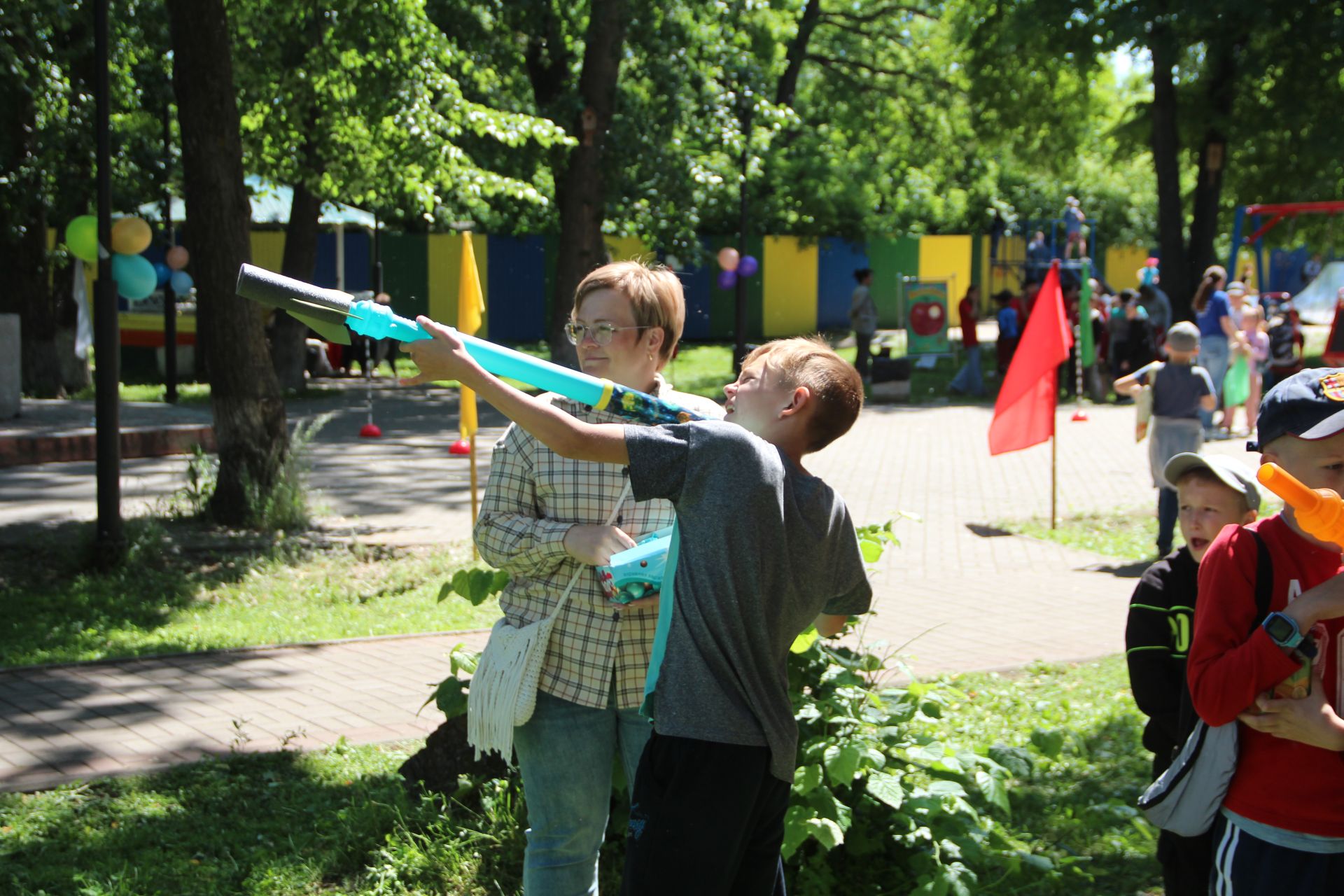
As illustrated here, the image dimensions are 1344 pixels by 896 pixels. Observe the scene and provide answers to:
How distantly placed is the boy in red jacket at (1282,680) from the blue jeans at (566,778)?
120cm

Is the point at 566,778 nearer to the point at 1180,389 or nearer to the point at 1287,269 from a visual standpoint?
the point at 1180,389

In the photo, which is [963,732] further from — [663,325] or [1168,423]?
[1168,423]

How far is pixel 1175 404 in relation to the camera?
970cm

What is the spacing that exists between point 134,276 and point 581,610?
9968mm

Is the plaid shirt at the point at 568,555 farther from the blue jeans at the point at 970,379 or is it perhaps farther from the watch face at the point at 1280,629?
the blue jeans at the point at 970,379

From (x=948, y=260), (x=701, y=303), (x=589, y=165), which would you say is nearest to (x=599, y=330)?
(x=589, y=165)

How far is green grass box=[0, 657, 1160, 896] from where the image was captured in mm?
4027

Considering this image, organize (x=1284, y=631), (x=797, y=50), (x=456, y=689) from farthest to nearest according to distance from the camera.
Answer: (x=797, y=50) → (x=456, y=689) → (x=1284, y=631)

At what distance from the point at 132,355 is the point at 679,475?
77.1 ft

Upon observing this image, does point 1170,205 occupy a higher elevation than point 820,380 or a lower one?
higher

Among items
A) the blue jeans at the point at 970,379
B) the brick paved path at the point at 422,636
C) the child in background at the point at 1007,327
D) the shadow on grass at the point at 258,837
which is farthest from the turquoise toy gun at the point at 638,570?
the blue jeans at the point at 970,379

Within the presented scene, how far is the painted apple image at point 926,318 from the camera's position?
83.0ft

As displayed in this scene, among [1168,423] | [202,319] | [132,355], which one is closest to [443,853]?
[202,319]

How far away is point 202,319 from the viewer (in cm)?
970
